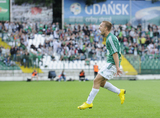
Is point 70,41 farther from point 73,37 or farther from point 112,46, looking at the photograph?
point 112,46

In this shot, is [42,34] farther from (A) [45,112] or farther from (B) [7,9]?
(A) [45,112]

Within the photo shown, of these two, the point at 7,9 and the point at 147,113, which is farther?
the point at 7,9

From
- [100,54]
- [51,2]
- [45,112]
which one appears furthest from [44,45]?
[45,112]

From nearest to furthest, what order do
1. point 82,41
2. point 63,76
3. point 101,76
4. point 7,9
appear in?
point 101,76 < point 63,76 < point 82,41 < point 7,9

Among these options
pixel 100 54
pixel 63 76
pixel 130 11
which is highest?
pixel 130 11

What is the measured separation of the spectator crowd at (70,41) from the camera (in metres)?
25.5

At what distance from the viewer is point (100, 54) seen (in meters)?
26.3

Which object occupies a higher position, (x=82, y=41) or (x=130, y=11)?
(x=130, y=11)

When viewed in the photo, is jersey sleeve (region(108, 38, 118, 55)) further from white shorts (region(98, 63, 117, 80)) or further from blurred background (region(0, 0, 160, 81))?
blurred background (region(0, 0, 160, 81))

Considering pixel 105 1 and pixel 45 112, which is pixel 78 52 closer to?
pixel 105 1

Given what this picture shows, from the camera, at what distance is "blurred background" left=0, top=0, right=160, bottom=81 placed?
1000 inches

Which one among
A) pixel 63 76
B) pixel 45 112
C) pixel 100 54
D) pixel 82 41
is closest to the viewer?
pixel 45 112

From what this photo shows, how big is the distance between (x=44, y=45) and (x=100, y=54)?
610cm

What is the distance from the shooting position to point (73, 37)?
94.4ft
